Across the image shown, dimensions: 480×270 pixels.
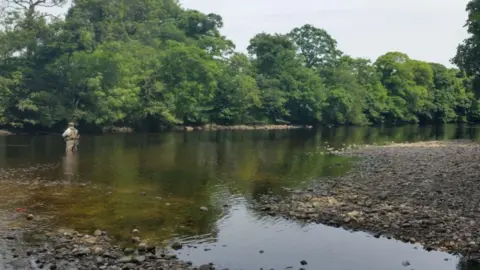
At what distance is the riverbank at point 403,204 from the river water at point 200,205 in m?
0.75

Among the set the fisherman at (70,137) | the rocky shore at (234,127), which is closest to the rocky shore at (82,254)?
the fisherman at (70,137)

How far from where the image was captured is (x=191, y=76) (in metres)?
77.0

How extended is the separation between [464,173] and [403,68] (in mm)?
92815

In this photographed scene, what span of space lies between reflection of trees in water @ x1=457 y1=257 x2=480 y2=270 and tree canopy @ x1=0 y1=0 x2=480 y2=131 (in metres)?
29.6

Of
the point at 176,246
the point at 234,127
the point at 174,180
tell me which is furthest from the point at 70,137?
the point at 234,127

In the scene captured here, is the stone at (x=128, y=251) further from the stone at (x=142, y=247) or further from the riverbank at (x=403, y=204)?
the riverbank at (x=403, y=204)

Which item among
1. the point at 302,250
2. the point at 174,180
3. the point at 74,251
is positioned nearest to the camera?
the point at 74,251

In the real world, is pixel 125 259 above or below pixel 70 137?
below

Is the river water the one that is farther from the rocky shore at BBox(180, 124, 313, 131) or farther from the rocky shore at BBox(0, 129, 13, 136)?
the rocky shore at BBox(180, 124, 313, 131)

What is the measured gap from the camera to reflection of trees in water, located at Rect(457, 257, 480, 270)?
1157 centimetres

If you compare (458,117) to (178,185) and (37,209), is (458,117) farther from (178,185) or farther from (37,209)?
(37,209)

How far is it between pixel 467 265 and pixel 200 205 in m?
10.6

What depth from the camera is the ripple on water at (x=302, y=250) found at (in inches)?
482

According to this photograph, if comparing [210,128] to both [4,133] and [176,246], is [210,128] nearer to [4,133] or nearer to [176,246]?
[4,133]
